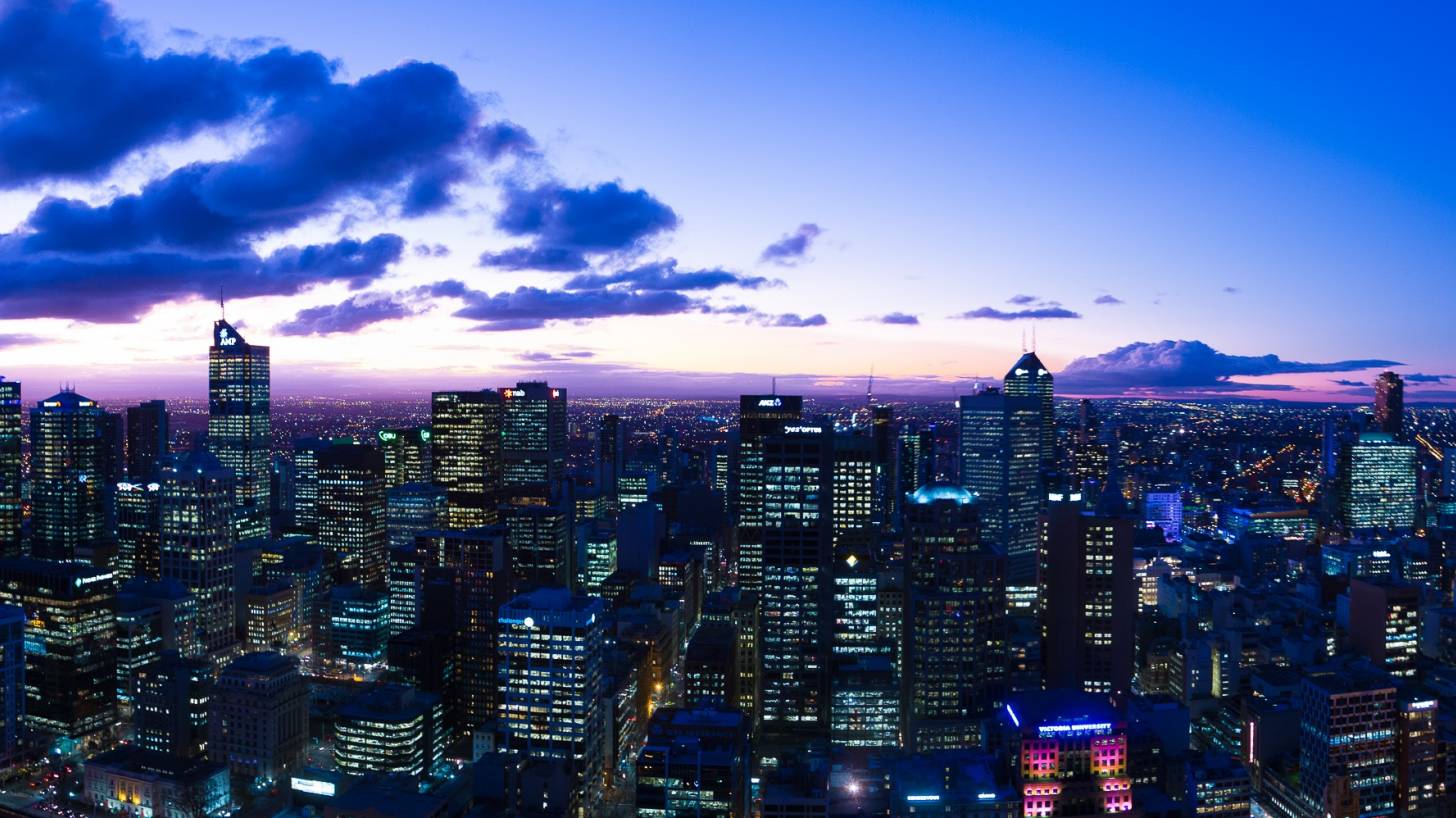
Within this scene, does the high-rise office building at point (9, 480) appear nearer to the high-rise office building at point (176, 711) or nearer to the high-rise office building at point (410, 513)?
the high-rise office building at point (410, 513)

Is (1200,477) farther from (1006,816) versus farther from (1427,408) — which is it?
(1006,816)

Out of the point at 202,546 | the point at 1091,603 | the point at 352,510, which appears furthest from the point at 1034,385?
the point at 202,546

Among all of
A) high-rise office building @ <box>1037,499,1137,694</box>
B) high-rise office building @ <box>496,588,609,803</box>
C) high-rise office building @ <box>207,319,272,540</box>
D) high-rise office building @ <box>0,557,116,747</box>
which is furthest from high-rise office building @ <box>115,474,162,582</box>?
high-rise office building @ <box>1037,499,1137,694</box>

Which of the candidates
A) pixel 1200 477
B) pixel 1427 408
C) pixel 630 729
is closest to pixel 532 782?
pixel 630 729

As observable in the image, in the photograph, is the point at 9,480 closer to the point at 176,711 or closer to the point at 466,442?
the point at 466,442

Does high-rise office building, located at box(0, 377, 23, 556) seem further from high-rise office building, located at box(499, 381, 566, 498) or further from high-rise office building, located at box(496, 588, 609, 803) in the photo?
high-rise office building, located at box(496, 588, 609, 803)

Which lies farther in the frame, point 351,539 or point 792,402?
point 351,539
